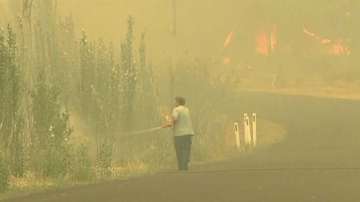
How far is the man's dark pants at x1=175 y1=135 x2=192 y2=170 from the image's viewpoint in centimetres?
1794

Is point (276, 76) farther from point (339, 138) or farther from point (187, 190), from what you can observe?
point (187, 190)

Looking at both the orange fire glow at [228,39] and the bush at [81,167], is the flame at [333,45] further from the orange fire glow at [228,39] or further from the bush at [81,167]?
the bush at [81,167]

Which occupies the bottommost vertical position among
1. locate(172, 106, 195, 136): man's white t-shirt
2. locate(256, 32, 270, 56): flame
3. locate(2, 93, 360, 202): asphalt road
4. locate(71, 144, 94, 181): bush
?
locate(2, 93, 360, 202): asphalt road

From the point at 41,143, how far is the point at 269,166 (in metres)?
5.82

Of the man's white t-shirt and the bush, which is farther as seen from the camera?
the man's white t-shirt

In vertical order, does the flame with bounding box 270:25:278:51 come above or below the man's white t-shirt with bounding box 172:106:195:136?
above

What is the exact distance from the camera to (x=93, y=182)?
15.2 m

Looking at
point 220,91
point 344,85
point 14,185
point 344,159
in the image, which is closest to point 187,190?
point 14,185

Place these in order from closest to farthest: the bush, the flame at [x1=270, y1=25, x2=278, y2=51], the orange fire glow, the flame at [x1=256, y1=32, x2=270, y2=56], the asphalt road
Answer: the asphalt road < the bush < the flame at [x1=270, y1=25, x2=278, y2=51] < the flame at [x1=256, y1=32, x2=270, y2=56] < the orange fire glow

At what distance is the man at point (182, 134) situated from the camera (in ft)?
58.9

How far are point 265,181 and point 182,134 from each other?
11.5 ft

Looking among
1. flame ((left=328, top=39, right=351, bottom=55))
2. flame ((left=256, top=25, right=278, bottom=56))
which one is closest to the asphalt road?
flame ((left=328, top=39, right=351, bottom=55))

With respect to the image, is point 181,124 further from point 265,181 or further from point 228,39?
point 228,39

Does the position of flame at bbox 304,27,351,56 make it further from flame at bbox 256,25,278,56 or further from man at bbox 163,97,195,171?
man at bbox 163,97,195,171
